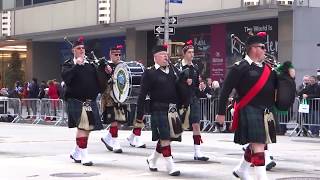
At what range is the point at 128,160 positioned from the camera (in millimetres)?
11672

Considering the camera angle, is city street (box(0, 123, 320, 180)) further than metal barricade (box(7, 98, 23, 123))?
No

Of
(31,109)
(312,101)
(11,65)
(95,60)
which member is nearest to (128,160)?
(95,60)

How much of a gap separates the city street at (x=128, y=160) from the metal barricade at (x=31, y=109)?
28.6ft

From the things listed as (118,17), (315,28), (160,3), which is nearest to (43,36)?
(118,17)

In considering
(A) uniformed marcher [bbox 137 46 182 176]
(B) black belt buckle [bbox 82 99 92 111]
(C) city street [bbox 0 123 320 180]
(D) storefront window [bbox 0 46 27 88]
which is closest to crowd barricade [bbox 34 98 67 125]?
(C) city street [bbox 0 123 320 180]

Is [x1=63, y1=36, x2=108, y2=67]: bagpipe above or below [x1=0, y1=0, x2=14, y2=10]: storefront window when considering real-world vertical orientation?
below

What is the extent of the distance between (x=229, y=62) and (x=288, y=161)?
16.9m

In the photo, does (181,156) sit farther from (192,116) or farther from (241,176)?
(241,176)

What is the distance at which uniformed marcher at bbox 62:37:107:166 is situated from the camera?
36.4ft

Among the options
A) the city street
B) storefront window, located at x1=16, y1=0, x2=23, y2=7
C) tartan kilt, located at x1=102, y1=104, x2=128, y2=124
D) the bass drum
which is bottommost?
the city street

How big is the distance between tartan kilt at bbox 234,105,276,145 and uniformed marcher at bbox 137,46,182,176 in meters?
1.79

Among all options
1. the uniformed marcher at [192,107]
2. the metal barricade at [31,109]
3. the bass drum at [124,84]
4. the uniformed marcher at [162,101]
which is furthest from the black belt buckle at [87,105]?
the metal barricade at [31,109]

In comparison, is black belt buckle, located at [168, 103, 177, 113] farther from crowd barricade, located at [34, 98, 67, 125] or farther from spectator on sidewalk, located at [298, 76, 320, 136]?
crowd barricade, located at [34, 98, 67, 125]

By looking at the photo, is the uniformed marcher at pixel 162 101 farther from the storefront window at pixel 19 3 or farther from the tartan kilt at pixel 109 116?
the storefront window at pixel 19 3
